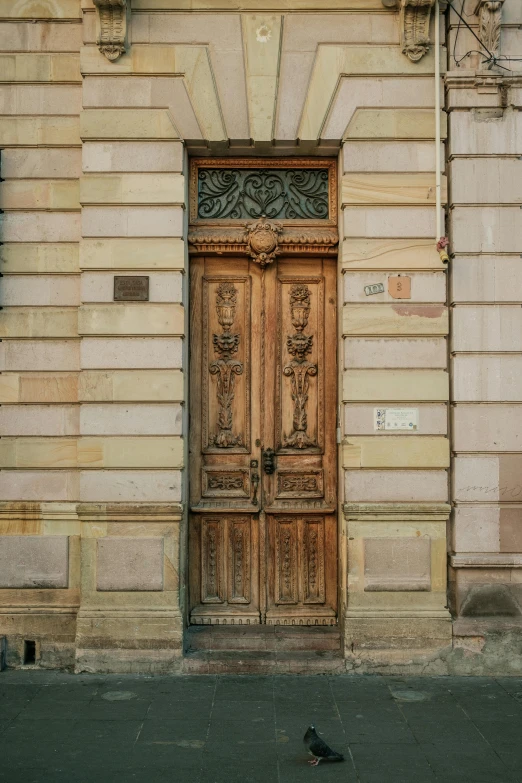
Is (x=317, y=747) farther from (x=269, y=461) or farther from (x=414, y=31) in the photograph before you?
(x=414, y=31)

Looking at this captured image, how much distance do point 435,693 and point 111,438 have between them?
3.88 metres

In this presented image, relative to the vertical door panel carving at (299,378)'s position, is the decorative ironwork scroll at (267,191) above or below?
above

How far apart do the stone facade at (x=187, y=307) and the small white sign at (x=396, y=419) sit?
76 mm

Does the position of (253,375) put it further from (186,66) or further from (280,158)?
(186,66)

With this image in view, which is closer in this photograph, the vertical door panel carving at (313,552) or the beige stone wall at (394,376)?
the beige stone wall at (394,376)

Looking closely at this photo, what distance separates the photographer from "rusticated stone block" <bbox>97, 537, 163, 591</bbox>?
27.2 ft

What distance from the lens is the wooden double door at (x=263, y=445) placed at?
8781mm

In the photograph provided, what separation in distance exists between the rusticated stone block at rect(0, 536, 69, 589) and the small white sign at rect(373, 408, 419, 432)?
11.1ft

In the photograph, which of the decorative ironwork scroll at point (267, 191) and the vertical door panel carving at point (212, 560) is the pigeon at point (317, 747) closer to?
the vertical door panel carving at point (212, 560)

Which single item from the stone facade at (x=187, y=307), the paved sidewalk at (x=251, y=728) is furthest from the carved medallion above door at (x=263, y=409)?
the paved sidewalk at (x=251, y=728)

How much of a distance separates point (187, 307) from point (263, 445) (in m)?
1.65

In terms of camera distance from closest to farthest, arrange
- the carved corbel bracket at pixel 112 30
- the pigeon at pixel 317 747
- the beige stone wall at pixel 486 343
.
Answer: the pigeon at pixel 317 747 → the beige stone wall at pixel 486 343 → the carved corbel bracket at pixel 112 30

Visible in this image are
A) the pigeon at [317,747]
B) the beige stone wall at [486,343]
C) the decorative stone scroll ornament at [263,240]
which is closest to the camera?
the pigeon at [317,747]

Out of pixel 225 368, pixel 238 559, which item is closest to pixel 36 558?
pixel 238 559
